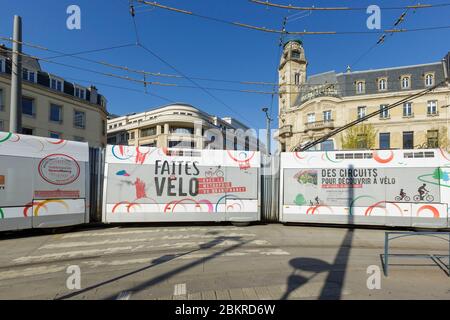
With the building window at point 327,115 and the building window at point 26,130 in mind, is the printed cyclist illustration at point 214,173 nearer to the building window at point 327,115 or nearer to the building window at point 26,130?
the building window at point 26,130

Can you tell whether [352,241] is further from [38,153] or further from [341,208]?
[38,153]

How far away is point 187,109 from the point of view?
166ft

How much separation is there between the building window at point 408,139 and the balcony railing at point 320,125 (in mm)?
9122

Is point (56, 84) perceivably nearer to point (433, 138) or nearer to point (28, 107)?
point (28, 107)

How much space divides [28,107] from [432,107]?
4919 cm

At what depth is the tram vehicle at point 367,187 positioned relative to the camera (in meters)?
8.73

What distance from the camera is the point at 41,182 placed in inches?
303

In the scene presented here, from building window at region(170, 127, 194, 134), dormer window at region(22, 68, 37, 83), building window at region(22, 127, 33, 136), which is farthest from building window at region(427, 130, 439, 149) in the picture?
dormer window at region(22, 68, 37, 83)

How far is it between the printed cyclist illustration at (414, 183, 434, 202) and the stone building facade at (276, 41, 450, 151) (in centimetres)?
1757

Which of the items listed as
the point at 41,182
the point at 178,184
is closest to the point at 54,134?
the point at 41,182

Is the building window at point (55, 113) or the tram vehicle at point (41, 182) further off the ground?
the building window at point (55, 113)

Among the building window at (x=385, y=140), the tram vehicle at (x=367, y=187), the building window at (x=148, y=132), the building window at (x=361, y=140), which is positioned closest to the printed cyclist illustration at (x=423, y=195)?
the tram vehicle at (x=367, y=187)

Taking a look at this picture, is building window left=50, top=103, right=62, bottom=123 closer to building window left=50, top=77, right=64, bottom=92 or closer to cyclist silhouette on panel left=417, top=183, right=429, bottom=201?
building window left=50, top=77, right=64, bottom=92

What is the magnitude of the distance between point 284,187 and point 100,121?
3123 cm
